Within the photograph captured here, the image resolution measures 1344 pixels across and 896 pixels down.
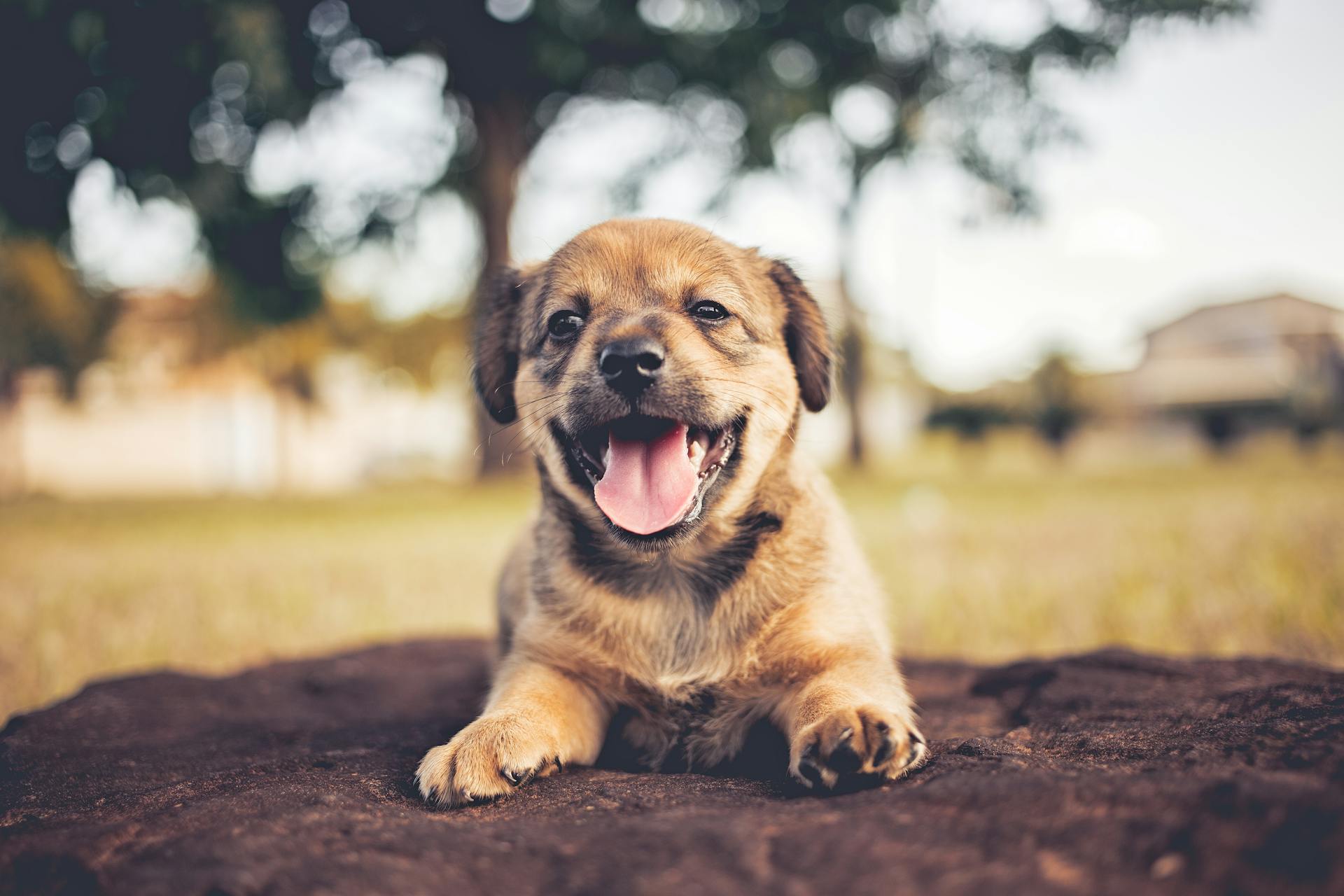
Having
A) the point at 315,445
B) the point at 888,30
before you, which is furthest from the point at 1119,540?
the point at 315,445

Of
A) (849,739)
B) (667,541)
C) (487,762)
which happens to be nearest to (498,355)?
(667,541)

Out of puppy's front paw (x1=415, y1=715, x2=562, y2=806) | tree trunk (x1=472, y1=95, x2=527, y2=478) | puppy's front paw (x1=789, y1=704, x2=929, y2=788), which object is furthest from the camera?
tree trunk (x1=472, y1=95, x2=527, y2=478)

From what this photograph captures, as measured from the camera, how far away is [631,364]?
2.61 m

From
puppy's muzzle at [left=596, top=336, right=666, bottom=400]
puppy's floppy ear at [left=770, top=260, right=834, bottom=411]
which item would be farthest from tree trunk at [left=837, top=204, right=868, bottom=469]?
puppy's muzzle at [left=596, top=336, right=666, bottom=400]

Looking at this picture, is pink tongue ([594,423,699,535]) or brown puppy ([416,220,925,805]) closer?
brown puppy ([416,220,925,805])

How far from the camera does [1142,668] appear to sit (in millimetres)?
3328

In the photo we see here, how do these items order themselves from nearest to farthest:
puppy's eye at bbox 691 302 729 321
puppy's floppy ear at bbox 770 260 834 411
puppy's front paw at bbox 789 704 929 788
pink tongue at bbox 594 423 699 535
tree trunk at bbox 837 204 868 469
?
1. puppy's front paw at bbox 789 704 929 788
2. pink tongue at bbox 594 423 699 535
3. puppy's eye at bbox 691 302 729 321
4. puppy's floppy ear at bbox 770 260 834 411
5. tree trunk at bbox 837 204 868 469

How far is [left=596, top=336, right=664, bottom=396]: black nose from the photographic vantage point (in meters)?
2.60

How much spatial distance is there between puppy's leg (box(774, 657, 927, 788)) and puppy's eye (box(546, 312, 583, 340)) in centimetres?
150

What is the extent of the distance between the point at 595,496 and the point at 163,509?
16.7m

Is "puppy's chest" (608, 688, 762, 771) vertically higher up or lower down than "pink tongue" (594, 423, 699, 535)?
lower down

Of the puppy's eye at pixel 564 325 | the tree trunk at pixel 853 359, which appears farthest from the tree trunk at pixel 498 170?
the puppy's eye at pixel 564 325

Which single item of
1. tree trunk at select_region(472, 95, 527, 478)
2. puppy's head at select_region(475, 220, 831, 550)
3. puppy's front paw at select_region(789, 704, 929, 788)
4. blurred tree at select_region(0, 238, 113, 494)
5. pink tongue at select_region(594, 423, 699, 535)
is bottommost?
puppy's front paw at select_region(789, 704, 929, 788)

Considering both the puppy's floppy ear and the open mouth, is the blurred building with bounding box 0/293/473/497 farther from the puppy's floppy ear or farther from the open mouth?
the open mouth
